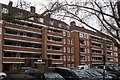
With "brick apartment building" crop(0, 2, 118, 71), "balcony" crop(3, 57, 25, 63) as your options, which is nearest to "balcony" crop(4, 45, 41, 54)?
"brick apartment building" crop(0, 2, 118, 71)

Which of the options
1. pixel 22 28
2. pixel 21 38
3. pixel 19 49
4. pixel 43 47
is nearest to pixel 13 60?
pixel 19 49

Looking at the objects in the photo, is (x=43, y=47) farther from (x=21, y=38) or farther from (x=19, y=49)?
(x=19, y=49)

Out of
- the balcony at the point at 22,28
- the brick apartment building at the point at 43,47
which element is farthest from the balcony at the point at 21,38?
the balcony at the point at 22,28

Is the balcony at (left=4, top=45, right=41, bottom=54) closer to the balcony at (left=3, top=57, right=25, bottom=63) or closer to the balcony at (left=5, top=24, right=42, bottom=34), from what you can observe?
the balcony at (left=3, top=57, right=25, bottom=63)

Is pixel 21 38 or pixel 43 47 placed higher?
pixel 21 38

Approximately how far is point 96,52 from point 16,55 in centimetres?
4019

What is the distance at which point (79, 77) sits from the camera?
13.1 meters

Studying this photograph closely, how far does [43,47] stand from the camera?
51031mm

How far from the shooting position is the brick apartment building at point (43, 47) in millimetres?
42688

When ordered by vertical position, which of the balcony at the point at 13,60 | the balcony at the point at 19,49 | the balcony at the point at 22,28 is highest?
the balcony at the point at 22,28

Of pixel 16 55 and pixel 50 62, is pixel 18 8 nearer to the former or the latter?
pixel 16 55

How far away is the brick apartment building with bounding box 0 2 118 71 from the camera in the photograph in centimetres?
4269

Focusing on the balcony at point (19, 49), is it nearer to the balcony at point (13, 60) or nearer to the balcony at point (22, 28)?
the balcony at point (13, 60)

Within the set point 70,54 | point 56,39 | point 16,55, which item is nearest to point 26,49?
point 16,55
